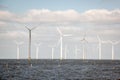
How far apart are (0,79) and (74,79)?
58.4 ft

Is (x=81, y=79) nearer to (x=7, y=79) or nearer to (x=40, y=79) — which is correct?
(x=40, y=79)

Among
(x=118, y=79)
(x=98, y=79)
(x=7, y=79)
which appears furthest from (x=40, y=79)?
(x=118, y=79)

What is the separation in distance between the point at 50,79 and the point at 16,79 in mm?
8117

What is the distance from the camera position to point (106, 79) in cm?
7712

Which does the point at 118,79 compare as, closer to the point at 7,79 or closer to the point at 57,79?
the point at 57,79

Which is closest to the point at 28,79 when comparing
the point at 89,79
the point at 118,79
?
the point at 89,79

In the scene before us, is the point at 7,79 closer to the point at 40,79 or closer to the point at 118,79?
the point at 40,79

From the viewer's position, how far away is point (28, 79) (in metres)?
74.9

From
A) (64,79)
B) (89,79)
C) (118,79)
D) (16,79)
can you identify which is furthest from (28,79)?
(118,79)

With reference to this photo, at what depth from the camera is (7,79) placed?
2933 inches

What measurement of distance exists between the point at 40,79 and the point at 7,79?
788 centimetres

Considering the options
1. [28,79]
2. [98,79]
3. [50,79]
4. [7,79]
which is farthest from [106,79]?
[7,79]

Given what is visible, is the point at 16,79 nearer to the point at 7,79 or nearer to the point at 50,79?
the point at 7,79

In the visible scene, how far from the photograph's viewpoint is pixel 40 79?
74.9m
